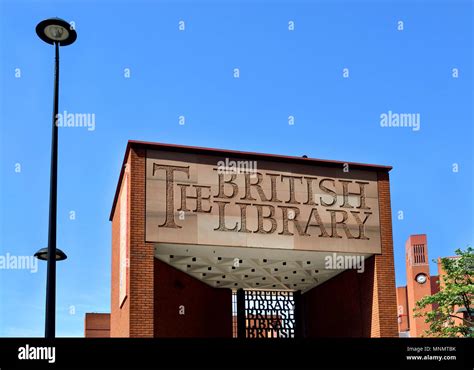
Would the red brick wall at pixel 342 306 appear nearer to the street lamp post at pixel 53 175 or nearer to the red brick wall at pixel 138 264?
the red brick wall at pixel 138 264

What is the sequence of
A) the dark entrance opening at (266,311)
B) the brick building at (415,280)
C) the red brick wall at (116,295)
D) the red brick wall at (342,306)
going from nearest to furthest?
the red brick wall at (116,295) → the red brick wall at (342,306) → the dark entrance opening at (266,311) → the brick building at (415,280)

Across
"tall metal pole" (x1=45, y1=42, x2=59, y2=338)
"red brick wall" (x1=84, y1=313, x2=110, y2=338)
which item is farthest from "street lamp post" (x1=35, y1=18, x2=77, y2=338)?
"red brick wall" (x1=84, y1=313, x2=110, y2=338)

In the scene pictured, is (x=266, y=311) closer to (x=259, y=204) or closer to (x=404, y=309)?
(x=259, y=204)

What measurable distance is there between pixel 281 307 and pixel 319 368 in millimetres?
19770

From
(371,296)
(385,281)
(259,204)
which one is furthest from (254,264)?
(385,281)

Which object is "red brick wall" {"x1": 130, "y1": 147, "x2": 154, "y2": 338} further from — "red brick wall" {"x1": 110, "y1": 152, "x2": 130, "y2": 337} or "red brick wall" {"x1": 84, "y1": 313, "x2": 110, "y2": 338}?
"red brick wall" {"x1": 84, "y1": 313, "x2": 110, "y2": 338}

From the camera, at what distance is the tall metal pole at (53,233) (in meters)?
14.6

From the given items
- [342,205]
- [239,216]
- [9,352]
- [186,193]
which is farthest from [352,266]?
[9,352]

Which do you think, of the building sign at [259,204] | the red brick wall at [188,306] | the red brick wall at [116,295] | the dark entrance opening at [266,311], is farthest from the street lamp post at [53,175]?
the dark entrance opening at [266,311]

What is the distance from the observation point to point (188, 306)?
86.4 ft

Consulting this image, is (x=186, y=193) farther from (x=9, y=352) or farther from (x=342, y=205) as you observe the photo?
(x=9, y=352)

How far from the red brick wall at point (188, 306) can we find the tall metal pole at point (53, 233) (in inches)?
318

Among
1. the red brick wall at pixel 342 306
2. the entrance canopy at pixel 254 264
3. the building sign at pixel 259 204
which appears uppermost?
the building sign at pixel 259 204

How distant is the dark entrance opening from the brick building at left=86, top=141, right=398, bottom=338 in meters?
3.73
